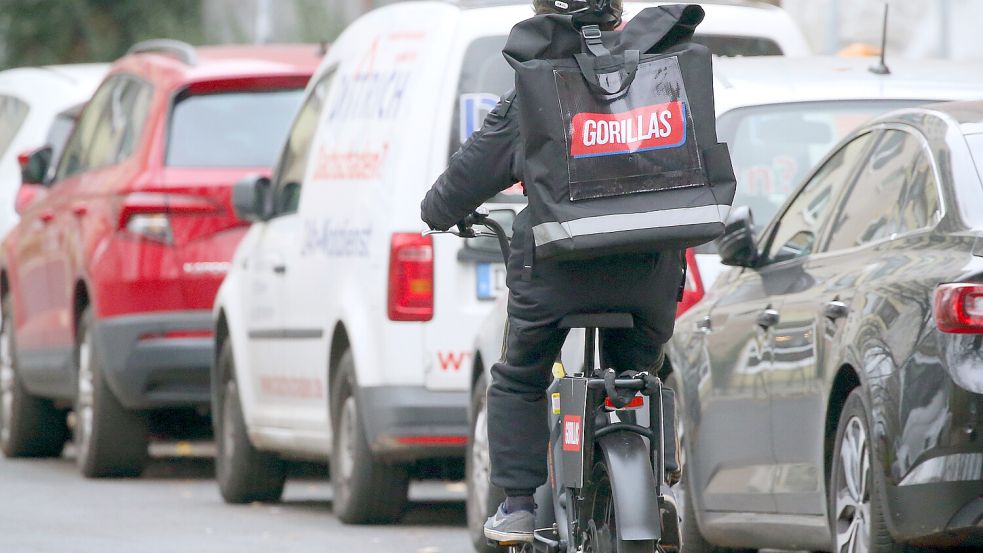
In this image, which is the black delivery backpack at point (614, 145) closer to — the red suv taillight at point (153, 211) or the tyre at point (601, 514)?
the tyre at point (601, 514)

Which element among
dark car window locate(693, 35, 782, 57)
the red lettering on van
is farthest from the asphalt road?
dark car window locate(693, 35, 782, 57)

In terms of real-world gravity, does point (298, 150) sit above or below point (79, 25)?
above

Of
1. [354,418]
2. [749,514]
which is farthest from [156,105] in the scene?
[749,514]

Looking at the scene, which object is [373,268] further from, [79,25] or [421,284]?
[79,25]

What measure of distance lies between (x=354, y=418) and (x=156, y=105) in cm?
288

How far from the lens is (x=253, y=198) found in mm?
10336

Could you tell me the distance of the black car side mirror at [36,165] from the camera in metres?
13.1

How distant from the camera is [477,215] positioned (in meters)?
6.15

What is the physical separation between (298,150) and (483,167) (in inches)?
186

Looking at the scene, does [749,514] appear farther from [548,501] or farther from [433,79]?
[433,79]

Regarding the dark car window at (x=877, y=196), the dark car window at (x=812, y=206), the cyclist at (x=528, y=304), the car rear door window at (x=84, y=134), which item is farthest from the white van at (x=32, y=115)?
the cyclist at (x=528, y=304)

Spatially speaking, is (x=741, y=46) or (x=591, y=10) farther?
(x=741, y=46)

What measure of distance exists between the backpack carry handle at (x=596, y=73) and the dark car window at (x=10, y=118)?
9784 millimetres


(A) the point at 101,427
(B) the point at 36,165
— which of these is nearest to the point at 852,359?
(A) the point at 101,427
